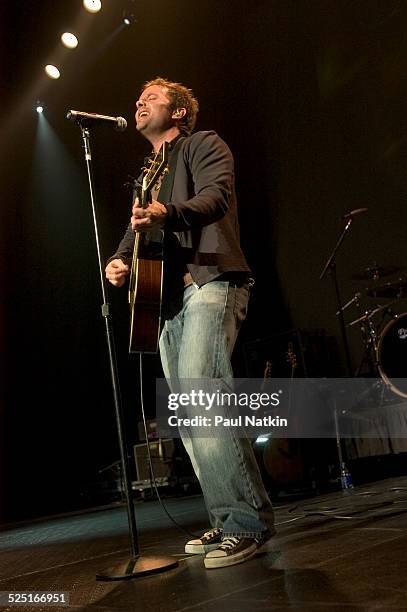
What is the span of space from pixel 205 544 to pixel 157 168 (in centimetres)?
129

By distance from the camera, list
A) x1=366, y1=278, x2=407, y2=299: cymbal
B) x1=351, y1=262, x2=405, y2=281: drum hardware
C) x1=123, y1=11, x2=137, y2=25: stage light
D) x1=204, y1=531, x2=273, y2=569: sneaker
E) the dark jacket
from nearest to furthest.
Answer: x1=204, y1=531, x2=273, y2=569: sneaker, the dark jacket, x1=366, y1=278, x2=407, y2=299: cymbal, x1=351, y1=262, x2=405, y2=281: drum hardware, x1=123, y1=11, x2=137, y2=25: stage light

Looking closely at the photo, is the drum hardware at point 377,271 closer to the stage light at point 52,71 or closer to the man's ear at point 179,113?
the man's ear at point 179,113

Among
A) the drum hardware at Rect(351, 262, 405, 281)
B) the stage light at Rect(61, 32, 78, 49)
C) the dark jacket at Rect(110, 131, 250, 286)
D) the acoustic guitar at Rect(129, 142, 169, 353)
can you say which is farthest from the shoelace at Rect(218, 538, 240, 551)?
the stage light at Rect(61, 32, 78, 49)

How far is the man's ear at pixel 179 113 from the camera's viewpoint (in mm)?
2268

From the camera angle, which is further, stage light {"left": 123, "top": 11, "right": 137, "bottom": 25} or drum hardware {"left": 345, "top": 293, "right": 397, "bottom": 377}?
stage light {"left": 123, "top": 11, "right": 137, "bottom": 25}

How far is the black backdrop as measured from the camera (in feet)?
19.0

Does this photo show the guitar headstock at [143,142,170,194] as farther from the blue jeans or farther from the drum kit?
the drum kit

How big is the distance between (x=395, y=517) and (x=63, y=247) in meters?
5.44

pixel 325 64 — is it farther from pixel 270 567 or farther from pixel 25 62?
pixel 270 567

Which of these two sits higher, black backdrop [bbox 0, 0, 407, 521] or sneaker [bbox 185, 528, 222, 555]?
black backdrop [bbox 0, 0, 407, 521]

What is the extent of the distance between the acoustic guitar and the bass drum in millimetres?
3325

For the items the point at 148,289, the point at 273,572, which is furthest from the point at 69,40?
the point at 273,572

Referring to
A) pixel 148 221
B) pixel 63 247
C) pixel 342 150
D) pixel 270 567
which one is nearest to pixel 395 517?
pixel 270 567

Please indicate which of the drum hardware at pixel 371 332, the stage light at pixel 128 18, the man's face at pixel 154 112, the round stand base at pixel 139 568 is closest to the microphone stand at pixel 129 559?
the round stand base at pixel 139 568
